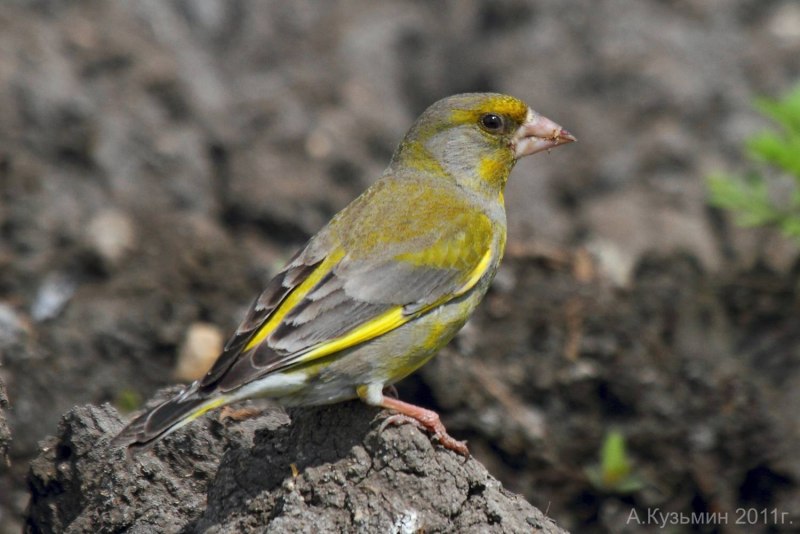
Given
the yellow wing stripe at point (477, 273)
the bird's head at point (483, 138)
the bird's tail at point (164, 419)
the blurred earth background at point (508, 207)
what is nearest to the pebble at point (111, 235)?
the blurred earth background at point (508, 207)

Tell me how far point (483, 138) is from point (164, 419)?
2.14 m

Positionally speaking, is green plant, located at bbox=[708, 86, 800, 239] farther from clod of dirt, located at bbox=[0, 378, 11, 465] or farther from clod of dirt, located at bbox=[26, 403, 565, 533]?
clod of dirt, located at bbox=[0, 378, 11, 465]

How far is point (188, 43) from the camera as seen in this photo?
30.2 feet

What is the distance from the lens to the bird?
4617 mm

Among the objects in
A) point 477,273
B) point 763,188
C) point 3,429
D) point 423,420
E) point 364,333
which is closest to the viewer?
Answer: point 3,429

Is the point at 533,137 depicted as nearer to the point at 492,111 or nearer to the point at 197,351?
the point at 492,111

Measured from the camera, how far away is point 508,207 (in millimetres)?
8625

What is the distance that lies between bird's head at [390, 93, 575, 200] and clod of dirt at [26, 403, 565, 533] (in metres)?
1.42

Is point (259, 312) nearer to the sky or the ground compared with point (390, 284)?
nearer to the sky

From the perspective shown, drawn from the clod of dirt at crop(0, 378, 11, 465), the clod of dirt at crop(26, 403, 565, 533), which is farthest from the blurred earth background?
the clod of dirt at crop(0, 378, 11, 465)

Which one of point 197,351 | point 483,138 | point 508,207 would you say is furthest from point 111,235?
point 483,138

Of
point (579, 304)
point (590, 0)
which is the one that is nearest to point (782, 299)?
point (579, 304)

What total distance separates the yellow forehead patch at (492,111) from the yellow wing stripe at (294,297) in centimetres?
104

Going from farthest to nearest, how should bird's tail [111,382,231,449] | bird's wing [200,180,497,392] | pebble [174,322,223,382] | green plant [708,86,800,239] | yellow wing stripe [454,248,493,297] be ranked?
green plant [708,86,800,239], pebble [174,322,223,382], yellow wing stripe [454,248,493,297], bird's wing [200,180,497,392], bird's tail [111,382,231,449]
